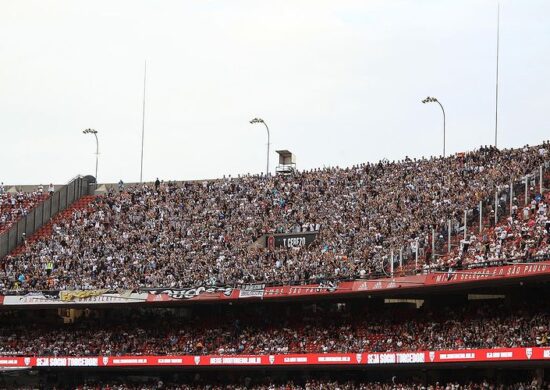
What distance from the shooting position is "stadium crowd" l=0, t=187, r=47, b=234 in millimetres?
77894

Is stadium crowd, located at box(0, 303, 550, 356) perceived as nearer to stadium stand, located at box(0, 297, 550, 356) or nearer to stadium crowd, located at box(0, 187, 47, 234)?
stadium stand, located at box(0, 297, 550, 356)

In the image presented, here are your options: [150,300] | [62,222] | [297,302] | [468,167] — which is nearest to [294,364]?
[297,302]

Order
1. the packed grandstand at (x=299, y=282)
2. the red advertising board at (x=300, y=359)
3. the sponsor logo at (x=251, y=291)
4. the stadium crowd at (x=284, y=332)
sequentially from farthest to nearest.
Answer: the sponsor logo at (x=251, y=291), the packed grandstand at (x=299, y=282), the stadium crowd at (x=284, y=332), the red advertising board at (x=300, y=359)

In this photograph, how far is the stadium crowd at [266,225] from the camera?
59.5 metres

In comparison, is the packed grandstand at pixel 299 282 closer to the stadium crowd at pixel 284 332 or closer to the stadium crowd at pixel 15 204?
the stadium crowd at pixel 284 332

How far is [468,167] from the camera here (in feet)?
A: 209

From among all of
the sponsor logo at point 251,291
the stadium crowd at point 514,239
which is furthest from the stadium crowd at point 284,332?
the stadium crowd at point 514,239

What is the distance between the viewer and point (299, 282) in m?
58.6

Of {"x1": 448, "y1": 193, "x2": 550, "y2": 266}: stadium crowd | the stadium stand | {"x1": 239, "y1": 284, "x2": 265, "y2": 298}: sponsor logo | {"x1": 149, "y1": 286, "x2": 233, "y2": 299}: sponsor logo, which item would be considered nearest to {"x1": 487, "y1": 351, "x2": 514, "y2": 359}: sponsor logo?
the stadium stand

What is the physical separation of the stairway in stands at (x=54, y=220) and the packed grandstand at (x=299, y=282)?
0.47 meters

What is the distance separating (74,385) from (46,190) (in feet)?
68.8

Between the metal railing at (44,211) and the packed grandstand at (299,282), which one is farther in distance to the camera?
the metal railing at (44,211)

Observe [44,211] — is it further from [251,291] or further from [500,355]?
[500,355]

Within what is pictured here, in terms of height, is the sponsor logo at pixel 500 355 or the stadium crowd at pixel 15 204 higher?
the stadium crowd at pixel 15 204
